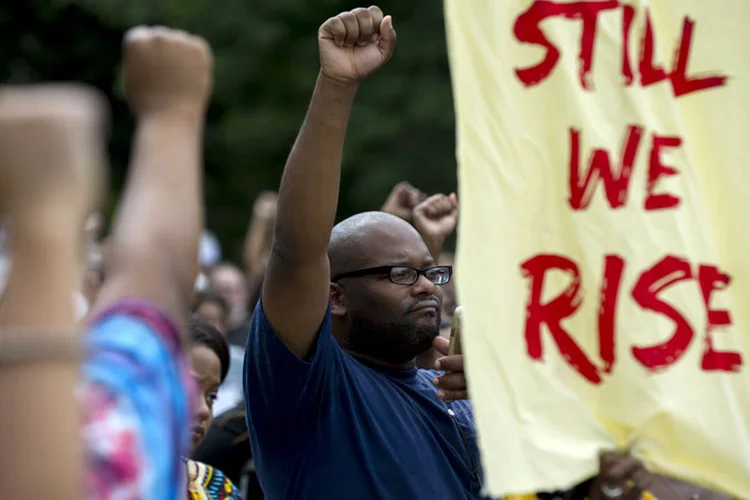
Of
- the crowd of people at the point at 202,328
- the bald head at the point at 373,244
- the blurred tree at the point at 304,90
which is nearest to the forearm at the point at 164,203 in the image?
the crowd of people at the point at 202,328

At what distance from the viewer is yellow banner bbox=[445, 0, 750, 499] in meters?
2.45

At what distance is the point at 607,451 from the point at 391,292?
3.85 ft

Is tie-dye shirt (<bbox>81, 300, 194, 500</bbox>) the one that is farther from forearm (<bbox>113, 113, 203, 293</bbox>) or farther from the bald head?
the bald head

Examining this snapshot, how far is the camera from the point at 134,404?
1.63 metres

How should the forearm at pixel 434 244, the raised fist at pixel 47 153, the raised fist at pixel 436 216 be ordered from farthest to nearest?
the raised fist at pixel 436 216 < the forearm at pixel 434 244 < the raised fist at pixel 47 153

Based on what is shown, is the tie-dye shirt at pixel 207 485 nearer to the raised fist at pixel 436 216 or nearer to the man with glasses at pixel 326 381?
the man with glasses at pixel 326 381

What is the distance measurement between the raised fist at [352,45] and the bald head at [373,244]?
69 centimetres

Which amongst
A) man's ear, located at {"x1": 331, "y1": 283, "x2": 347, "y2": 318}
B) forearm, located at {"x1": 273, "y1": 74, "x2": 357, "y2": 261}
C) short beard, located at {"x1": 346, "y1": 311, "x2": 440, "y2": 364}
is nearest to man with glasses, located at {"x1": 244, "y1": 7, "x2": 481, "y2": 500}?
forearm, located at {"x1": 273, "y1": 74, "x2": 357, "y2": 261}

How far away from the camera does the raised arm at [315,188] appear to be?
2.96 m

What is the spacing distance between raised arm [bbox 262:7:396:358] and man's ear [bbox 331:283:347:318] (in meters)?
0.53

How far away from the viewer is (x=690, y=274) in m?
2.53

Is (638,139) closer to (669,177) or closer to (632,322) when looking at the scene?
(669,177)

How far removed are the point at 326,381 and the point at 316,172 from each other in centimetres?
52

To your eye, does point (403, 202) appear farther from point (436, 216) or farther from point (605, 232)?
point (605, 232)
